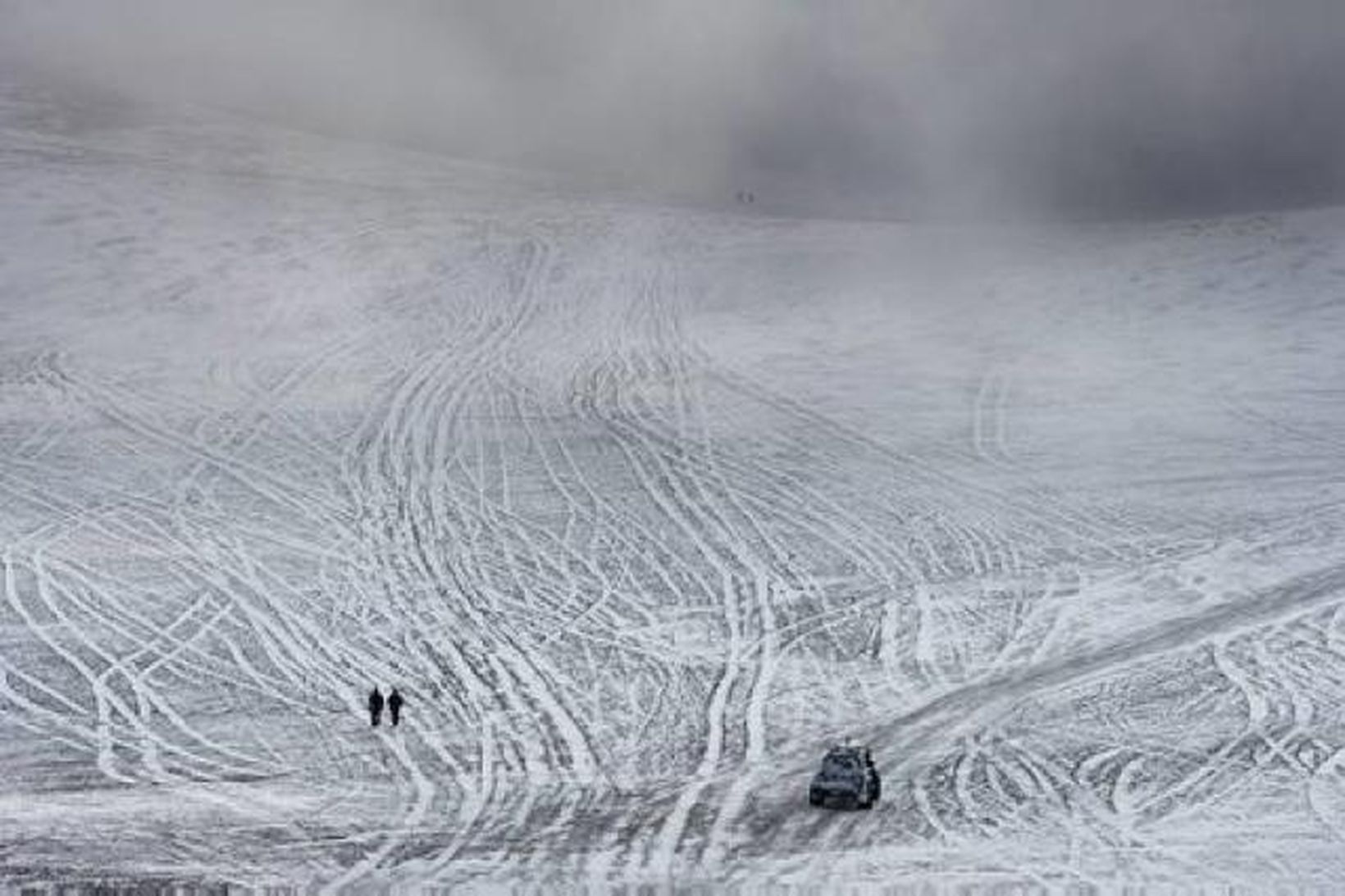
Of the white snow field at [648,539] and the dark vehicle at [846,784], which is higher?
the white snow field at [648,539]

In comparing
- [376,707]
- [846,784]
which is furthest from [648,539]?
[846,784]

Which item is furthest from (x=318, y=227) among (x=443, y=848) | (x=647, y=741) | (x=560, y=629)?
(x=443, y=848)

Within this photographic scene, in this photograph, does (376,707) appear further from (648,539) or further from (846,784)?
(648,539)

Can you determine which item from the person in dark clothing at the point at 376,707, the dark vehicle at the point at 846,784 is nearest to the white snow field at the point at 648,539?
the dark vehicle at the point at 846,784

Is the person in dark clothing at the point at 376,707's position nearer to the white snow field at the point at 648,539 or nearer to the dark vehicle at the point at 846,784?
the white snow field at the point at 648,539

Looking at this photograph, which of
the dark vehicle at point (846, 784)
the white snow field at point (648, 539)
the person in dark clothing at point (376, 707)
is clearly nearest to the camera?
the white snow field at point (648, 539)

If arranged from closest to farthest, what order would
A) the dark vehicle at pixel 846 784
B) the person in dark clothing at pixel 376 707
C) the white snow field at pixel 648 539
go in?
1. the white snow field at pixel 648 539
2. the dark vehicle at pixel 846 784
3. the person in dark clothing at pixel 376 707

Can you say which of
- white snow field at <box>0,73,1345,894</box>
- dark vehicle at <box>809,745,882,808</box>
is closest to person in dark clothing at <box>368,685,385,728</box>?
white snow field at <box>0,73,1345,894</box>
